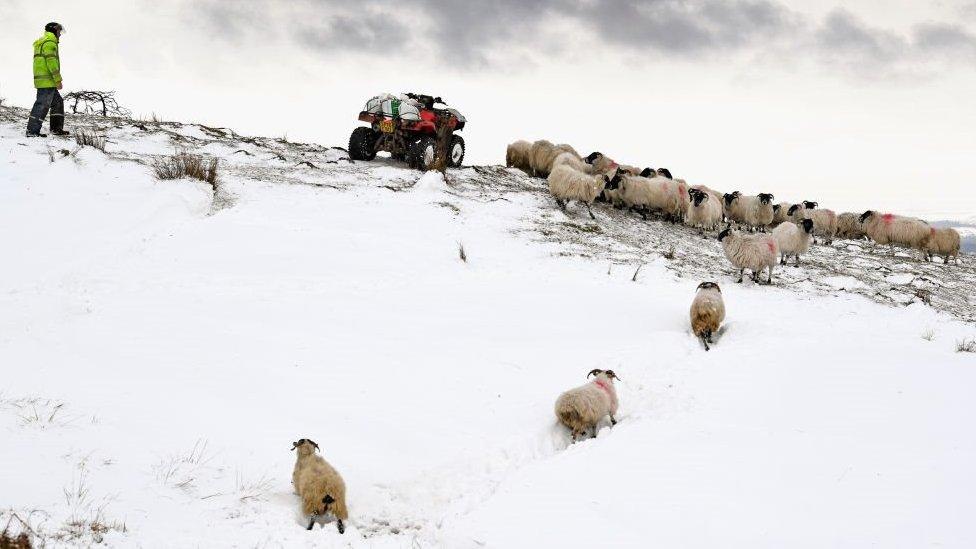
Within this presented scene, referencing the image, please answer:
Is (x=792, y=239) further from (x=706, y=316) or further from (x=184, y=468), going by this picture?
(x=184, y=468)

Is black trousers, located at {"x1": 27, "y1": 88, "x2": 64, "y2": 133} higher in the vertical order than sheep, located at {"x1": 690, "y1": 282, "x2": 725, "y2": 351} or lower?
higher

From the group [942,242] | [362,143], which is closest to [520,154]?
[362,143]

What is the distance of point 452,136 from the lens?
46.9 feet

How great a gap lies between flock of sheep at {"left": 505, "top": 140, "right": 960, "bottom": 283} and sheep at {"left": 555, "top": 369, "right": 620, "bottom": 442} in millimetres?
6589

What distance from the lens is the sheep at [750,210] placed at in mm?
16609

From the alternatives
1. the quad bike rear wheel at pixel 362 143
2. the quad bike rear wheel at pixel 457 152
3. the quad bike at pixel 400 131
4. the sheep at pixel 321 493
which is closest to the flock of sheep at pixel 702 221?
the sheep at pixel 321 493

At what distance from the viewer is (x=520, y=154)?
1739cm

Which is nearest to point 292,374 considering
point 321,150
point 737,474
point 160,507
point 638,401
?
point 160,507

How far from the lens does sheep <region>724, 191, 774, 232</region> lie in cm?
1661

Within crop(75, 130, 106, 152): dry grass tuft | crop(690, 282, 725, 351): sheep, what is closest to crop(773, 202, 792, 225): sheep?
crop(690, 282, 725, 351): sheep

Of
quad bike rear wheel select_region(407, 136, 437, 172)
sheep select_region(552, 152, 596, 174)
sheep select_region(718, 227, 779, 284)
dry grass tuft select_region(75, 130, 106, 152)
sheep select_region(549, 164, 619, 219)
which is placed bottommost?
sheep select_region(718, 227, 779, 284)

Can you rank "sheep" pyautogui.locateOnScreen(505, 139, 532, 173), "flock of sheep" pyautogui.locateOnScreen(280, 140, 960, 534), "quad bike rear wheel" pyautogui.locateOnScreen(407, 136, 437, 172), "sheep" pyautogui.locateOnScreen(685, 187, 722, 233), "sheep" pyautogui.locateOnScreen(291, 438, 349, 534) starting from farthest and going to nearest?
"sheep" pyautogui.locateOnScreen(505, 139, 532, 173), "sheep" pyautogui.locateOnScreen(685, 187, 722, 233), "quad bike rear wheel" pyautogui.locateOnScreen(407, 136, 437, 172), "flock of sheep" pyautogui.locateOnScreen(280, 140, 960, 534), "sheep" pyautogui.locateOnScreen(291, 438, 349, 534)

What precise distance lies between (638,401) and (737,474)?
171cm

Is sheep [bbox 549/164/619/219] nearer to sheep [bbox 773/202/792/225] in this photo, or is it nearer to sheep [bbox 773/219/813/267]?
sheep [bbox 773/219/813/267]
